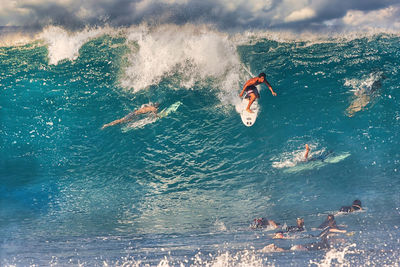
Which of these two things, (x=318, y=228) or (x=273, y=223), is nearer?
(x=318, y=228)

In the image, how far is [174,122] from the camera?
9.39 metres

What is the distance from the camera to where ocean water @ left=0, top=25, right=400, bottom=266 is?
9.25m

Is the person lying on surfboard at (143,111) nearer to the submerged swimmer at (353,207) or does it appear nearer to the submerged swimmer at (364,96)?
the submerged swimmer at (364,96)

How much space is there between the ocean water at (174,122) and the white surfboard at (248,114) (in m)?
0.31

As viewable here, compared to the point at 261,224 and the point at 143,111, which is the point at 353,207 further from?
the point at 143,111

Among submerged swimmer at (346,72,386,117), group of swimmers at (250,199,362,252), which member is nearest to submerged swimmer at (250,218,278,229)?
group of swimmers at (250,199,362,252)

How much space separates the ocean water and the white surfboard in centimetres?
31

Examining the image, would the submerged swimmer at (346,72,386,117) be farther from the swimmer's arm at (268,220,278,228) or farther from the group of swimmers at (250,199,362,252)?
the swimmer's arm at (268,220,278,228)

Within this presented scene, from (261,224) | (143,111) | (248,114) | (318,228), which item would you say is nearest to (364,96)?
(248,114)

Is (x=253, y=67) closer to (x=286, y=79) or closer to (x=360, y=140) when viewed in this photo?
(x=286, y=79)

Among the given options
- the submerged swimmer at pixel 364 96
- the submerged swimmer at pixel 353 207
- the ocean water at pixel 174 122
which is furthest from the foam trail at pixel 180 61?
the submerged swimmer at pixel 353 207

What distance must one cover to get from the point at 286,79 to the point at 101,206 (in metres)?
8.02

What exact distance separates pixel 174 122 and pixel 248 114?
2.45m

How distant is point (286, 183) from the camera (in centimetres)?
1084
